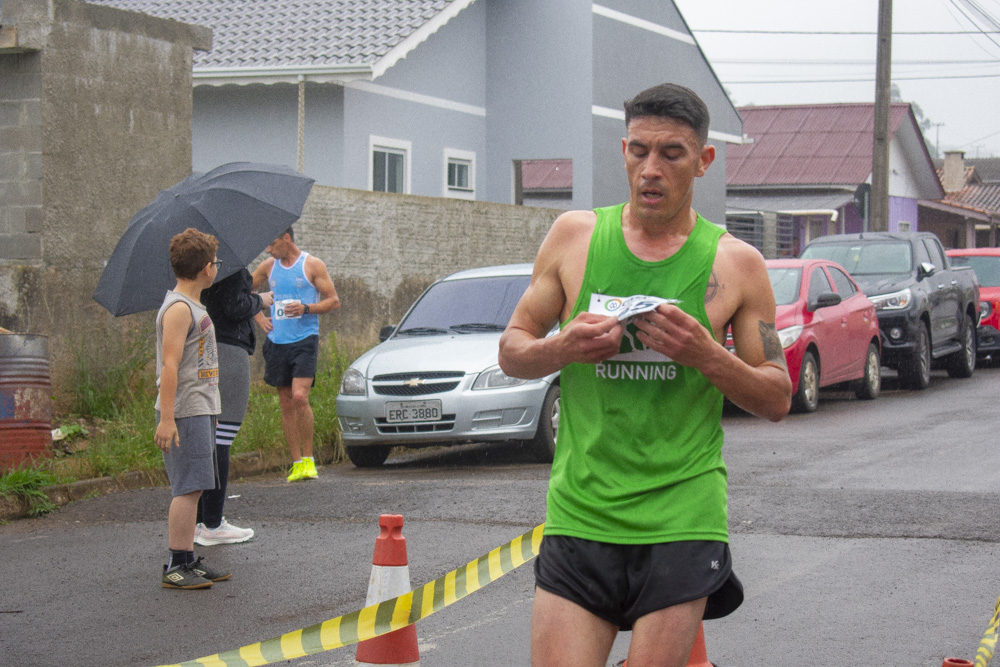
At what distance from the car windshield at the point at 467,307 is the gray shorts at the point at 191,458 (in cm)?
490

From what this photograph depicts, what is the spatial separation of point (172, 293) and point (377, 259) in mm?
9344

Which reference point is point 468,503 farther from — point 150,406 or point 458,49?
point 458,49

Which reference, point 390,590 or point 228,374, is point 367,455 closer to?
point 228,374

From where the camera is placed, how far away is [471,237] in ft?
59.7

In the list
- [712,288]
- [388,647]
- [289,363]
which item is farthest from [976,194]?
[712,288]

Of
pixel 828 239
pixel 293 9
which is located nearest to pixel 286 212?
pixel 828 239

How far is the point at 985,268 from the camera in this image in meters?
21.4

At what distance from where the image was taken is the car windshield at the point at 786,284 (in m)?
14.3

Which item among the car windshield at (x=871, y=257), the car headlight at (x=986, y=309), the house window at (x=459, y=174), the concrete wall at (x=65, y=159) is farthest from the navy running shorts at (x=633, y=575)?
the house window at (x=459, y=174)

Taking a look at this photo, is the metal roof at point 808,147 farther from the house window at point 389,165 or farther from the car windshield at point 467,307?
the car windshield at point 467,307

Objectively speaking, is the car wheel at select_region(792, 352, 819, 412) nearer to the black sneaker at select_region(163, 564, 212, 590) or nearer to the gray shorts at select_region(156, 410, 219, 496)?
the gray shorts at select_region(156, 410, 219, 496)

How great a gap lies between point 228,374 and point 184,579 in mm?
1380

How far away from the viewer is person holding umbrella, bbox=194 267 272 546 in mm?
7605

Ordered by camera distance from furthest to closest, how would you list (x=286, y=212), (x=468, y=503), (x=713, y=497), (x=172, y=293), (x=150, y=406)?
(x=150, y=406)
(x=468, y=503)
(x=286, y=212)
(x=172, y=293)
(x=713, y=497)
